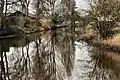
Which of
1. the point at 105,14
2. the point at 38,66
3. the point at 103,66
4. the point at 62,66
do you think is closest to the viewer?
the point at 103,66

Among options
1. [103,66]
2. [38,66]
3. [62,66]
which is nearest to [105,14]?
[103,66]

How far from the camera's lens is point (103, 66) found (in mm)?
19000

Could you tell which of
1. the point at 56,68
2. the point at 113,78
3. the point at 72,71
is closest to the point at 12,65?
the point at 56,68

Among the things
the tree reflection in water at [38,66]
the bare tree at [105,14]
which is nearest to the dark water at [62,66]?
the tree reflection in water at [38,66]

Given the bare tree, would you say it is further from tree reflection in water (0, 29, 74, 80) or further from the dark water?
tree reflection in water (0, 29, 74, 80)

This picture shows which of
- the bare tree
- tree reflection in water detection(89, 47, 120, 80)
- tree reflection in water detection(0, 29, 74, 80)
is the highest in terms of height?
the bare tree

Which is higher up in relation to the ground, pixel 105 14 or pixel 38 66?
pixel 105 14

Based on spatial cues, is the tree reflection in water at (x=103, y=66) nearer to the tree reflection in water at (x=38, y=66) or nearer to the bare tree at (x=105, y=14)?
the tree reflection in water at (x=38, y=66)

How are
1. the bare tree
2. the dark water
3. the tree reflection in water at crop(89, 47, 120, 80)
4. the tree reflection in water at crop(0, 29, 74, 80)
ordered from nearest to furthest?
the tree reflection in water at crop(89, 47, 120, 80) → the dark water → the tree reflection in water at crop(0, 29, 74, 80) → the bare tree

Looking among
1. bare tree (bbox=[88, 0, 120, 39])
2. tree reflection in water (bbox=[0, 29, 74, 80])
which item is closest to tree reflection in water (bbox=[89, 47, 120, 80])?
tree reflection in water (bbox=[0, 29, 74, 80])

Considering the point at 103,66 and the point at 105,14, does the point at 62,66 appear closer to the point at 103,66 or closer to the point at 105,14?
the point at 103,66

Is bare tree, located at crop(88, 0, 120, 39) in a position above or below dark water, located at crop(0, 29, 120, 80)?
above

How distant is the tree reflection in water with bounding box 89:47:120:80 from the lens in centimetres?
1591

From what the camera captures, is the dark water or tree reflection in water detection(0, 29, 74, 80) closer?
the dark water
